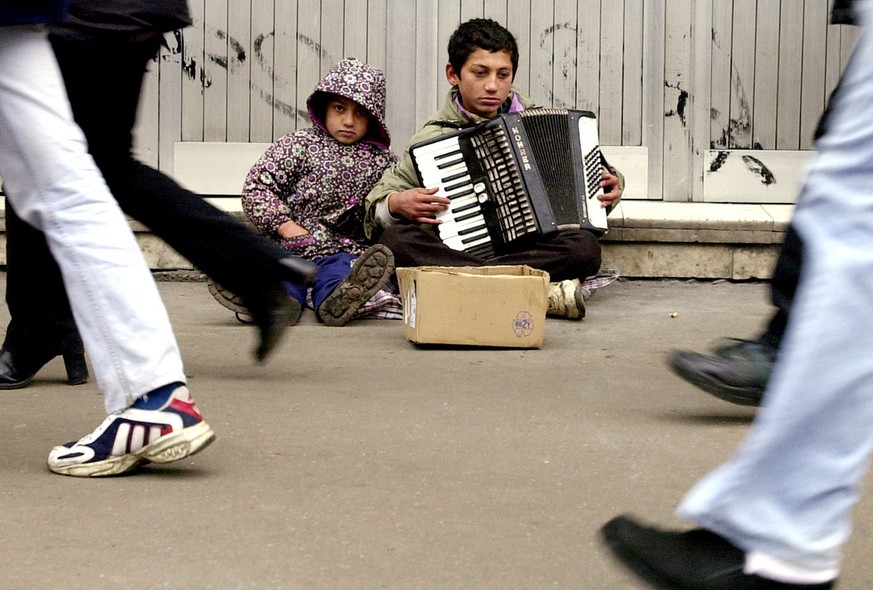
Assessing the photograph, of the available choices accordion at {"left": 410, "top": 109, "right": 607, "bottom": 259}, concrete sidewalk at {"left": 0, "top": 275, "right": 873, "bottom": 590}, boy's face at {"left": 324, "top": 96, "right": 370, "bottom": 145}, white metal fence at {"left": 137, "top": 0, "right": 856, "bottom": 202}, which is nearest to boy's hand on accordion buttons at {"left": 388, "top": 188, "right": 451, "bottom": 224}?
accordion at {"left": 410, "top": 109, "right": 607, "bottom": 259}

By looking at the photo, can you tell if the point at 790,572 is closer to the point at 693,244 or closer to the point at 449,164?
the point at 449,164

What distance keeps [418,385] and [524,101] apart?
2034 mm

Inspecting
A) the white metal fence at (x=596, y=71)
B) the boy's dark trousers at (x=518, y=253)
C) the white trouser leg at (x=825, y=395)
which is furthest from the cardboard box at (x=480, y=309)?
the white trouser leg at (x=825, y=395)

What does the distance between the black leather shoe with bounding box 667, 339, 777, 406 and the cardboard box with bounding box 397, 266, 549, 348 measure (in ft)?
4.15

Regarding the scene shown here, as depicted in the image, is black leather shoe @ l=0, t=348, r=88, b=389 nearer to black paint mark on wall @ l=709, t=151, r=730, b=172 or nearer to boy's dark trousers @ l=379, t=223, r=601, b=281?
boy's dark trousers @ l=379, t=223, r=601, b=281

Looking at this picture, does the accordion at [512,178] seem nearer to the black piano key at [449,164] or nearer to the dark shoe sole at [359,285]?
the black piano key at [449,164]

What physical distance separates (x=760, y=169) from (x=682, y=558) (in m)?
5.06

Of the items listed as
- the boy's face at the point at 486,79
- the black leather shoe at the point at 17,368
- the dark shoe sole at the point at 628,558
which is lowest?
the black leather shoe at the point at 17,368

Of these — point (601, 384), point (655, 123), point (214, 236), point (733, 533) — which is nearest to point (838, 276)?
point (733, 533)

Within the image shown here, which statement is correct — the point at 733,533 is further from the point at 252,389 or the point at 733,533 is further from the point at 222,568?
the point at 252,389

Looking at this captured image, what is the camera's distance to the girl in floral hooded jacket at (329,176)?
5203 mm

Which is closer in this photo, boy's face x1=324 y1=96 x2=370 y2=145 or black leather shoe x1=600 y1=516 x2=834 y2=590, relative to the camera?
→ black leather shoe x1=600 y1=516 x2=834 y2=590

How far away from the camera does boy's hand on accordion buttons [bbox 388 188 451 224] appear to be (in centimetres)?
499

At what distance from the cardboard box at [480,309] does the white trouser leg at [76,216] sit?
179 centimetres
